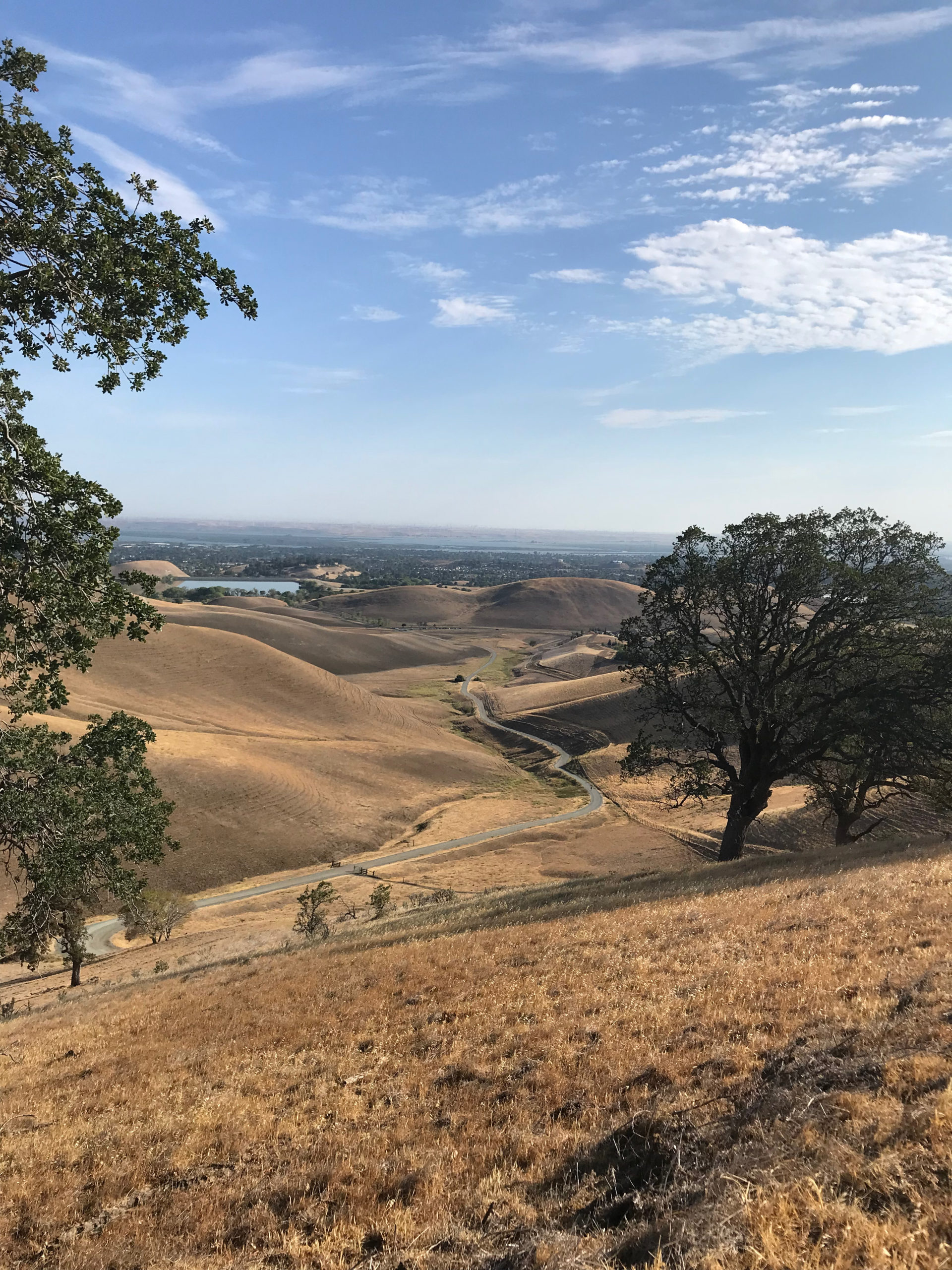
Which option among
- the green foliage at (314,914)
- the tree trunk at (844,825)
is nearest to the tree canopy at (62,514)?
the green foliage at (314,914)

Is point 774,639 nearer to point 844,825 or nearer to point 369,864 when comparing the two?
point 844,825

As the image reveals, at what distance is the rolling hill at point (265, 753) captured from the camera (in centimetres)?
5462

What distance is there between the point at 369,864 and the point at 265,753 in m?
20.4

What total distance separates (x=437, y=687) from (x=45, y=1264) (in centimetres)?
11943

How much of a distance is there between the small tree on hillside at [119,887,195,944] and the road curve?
1.63 metres

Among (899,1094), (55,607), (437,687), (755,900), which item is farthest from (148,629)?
(437,687)

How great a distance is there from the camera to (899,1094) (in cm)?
612

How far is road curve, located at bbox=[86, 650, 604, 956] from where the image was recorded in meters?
43.8

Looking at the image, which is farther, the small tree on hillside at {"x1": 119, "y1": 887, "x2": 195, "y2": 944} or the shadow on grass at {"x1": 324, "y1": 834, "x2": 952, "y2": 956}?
the small tree on hillside at {"x1": 119, "y1": 887, "x2": 195, "y2": 944}

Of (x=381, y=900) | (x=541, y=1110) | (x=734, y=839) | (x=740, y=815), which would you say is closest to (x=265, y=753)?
(x=381, y=900)

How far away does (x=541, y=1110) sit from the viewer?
816 centimetres

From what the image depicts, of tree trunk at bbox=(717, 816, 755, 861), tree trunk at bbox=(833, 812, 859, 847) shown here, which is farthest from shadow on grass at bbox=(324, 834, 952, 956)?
tree trunk at bbox=(833, 812, 859, 847)

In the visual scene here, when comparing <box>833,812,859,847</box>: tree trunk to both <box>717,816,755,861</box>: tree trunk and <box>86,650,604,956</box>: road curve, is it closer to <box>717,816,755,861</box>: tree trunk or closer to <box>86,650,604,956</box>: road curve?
<box>717,816,755,861</box>: tree trunk

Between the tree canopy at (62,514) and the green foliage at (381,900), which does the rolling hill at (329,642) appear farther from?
the tree canopy at (62,514)
